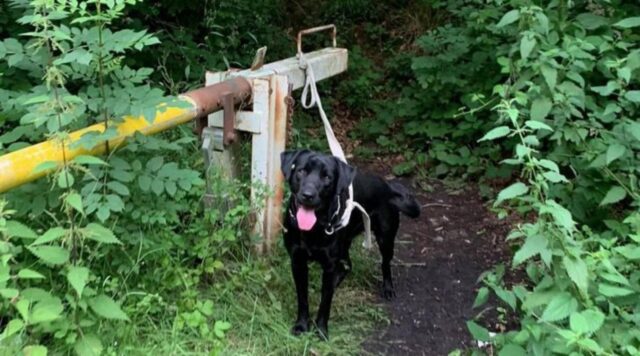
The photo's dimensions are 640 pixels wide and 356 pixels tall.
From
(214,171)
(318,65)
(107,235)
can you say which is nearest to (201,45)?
(318,65)

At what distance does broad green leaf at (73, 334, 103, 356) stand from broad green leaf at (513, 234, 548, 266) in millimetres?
1636

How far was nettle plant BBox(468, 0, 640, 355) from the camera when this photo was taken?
98.8 inches

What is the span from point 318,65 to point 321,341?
78.2 inches

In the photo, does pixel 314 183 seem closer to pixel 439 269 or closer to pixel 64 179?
pixel 64 179

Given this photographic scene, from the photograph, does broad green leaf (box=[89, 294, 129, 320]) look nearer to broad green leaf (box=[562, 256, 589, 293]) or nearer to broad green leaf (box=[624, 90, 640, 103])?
broad green leaf (box=[562, 256, 589, 293])

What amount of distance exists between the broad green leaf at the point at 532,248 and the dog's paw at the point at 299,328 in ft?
4.57

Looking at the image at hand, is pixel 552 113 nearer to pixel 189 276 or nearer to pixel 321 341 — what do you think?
pixel 321 341

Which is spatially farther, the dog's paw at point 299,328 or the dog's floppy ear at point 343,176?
the dog's paw at point 299,328

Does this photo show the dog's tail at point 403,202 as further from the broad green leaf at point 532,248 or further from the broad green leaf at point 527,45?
the broad green leaf at point 532,248

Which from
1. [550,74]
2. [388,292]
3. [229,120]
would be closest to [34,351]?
[229,120]

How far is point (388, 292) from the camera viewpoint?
4.15 m

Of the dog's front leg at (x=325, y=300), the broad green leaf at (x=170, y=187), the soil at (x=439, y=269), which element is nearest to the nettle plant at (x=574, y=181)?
the soil at (x=439, y=269)

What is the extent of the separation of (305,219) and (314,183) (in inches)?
7.0

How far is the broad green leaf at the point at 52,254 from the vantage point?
256 cm
